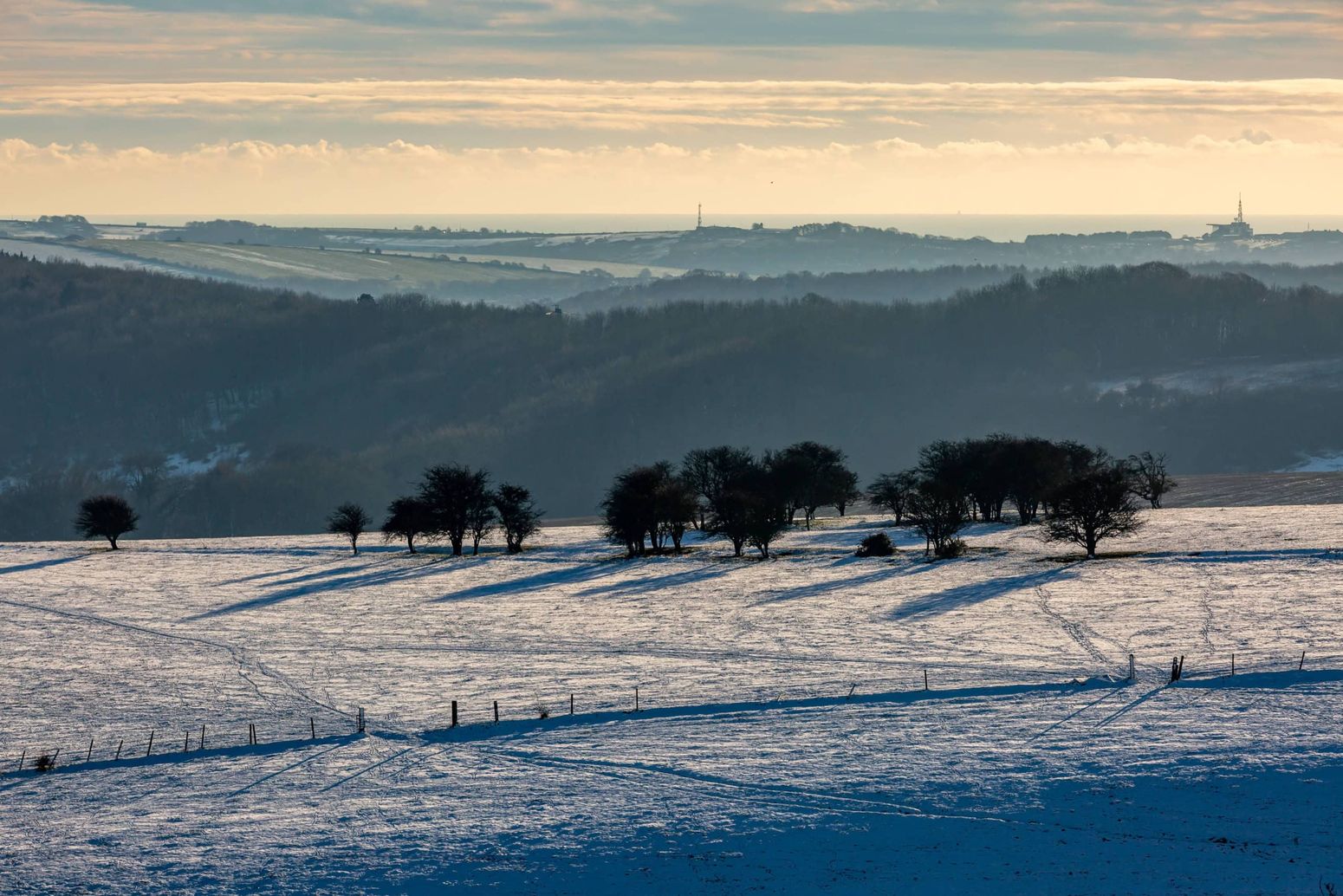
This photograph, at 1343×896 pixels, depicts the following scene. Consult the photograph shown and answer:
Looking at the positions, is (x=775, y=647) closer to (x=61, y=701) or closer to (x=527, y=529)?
(x=61, y=701)

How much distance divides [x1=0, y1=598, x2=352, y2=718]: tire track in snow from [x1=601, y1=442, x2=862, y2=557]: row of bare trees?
104 feet

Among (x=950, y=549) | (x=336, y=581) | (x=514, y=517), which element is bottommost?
(x=950, y=549)

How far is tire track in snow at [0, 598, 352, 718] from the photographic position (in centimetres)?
5322

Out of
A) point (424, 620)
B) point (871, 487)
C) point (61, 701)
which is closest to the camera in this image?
point (61, 701)

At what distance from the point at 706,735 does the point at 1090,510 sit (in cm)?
4397

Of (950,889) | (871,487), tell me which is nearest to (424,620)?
(950,889)

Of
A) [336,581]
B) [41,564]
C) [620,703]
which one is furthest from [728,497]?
[41,564]

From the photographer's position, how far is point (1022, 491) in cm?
9775

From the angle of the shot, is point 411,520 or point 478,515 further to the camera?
point 478,515

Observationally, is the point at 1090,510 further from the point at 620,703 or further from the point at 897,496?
the point at 620,703

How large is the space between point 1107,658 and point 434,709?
26406mm

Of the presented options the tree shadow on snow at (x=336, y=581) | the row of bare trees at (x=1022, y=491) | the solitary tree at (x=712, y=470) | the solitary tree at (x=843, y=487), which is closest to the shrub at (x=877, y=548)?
the row of bare trees at (x=1022, y=491)

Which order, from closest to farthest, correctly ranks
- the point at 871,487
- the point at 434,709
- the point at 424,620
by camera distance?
the point at 434,709 → the point at 424,620 → the point at 871,487

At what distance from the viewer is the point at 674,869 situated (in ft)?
112
